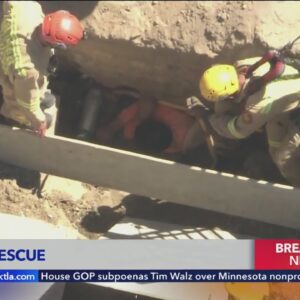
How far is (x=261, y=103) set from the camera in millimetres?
6453

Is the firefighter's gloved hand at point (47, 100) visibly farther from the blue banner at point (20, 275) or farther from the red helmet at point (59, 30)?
the blue banner at point (20, 275)

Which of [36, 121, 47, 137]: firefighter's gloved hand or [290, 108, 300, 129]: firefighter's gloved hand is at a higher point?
[290, 108, 300, 129]: firefighter's gloved hand

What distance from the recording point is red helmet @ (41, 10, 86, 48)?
21.0 ft

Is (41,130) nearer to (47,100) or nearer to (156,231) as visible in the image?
(47,100)

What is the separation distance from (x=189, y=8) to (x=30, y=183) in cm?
252

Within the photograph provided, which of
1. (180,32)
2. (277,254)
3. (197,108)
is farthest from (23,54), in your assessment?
(277,254)

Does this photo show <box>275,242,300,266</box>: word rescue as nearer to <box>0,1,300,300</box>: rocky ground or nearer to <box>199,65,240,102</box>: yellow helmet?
<box>0,1,300,300</box>: rocky ground

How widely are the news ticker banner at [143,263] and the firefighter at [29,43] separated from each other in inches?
53.7

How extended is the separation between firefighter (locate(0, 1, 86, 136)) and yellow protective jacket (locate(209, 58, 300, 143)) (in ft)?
5.32

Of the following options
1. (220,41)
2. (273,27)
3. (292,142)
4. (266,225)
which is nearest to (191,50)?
(220,41)

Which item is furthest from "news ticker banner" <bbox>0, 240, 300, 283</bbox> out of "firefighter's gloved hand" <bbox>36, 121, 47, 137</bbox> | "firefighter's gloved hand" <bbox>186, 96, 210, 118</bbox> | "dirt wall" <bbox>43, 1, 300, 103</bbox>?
"dirt wall" <bbox>43, 1, 300, 103</bbox>

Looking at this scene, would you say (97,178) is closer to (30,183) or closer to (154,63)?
(30,183)

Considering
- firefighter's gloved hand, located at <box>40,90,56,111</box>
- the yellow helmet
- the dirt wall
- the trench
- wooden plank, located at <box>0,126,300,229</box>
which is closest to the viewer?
the yellow helmet

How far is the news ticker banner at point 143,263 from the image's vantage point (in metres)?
6.42
